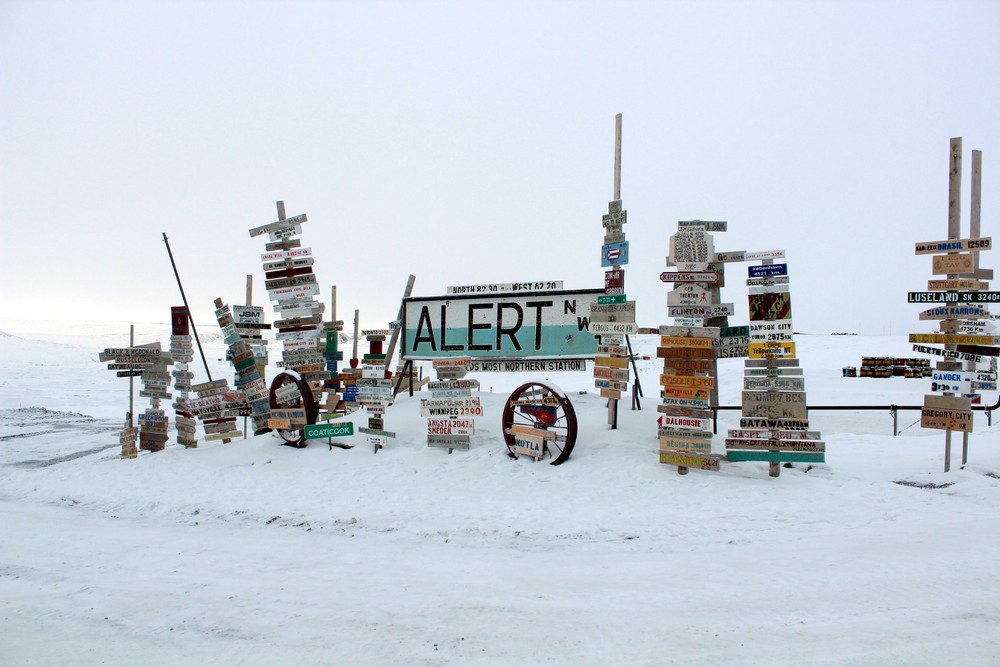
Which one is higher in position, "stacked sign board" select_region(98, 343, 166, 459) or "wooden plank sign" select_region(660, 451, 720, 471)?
"stacked sign board" select_region(98, 343, 166, 459)

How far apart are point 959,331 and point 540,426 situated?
20.9 feet

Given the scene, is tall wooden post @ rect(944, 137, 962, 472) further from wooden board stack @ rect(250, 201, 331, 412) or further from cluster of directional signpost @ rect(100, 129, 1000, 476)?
wooden board stack @ rect(250, 201, 331, 412)

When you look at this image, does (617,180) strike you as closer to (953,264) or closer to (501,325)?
(501,325)

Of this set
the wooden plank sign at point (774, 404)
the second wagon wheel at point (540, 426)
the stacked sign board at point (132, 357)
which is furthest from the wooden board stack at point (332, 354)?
the wooden plank sign at point (774, 404)

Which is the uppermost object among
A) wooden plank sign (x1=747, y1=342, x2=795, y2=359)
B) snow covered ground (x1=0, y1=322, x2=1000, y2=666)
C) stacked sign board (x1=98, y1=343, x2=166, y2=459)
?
wooden plank sign (x1=747, y1=342, x2=795, y2=359)

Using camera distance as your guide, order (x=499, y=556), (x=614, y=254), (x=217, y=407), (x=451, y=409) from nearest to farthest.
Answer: (x=499, y=556) < (x=614, y=254) < (x=451, y=409) < (x=217, y=407)

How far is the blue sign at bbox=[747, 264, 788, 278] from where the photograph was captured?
30.5 feet

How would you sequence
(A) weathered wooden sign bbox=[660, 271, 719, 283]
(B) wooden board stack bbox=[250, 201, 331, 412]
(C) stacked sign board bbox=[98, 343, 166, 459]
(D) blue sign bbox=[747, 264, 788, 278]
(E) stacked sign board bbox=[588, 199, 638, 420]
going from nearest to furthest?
(D) blue sign bbox=[747, 264, 788, 278] → (A) weathered wooden sign bbox=[660, 271, 719, 283] → (E) stacked sign board bbox=[588, 199, 638, 420] → (B) wooden board stack bbox=[250, 201, 331, 412] → (C) stacked sign board bbox=[98, 343, 166, 459]

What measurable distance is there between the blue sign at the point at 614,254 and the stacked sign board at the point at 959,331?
427 cm

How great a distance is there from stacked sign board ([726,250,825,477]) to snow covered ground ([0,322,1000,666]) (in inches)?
17.3

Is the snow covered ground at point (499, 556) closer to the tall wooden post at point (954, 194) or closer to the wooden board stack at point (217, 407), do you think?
the wooden board stack at point (217, 407)

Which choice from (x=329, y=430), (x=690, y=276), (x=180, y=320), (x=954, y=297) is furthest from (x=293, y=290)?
(x=954, y=297)

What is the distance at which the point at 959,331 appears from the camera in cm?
928

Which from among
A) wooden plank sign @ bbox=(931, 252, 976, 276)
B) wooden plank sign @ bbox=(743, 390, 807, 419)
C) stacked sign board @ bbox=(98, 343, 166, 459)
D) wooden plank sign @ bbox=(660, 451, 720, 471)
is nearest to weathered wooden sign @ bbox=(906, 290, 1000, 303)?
wooden plank sign @ bbox=(931, 252, 976, 276)
